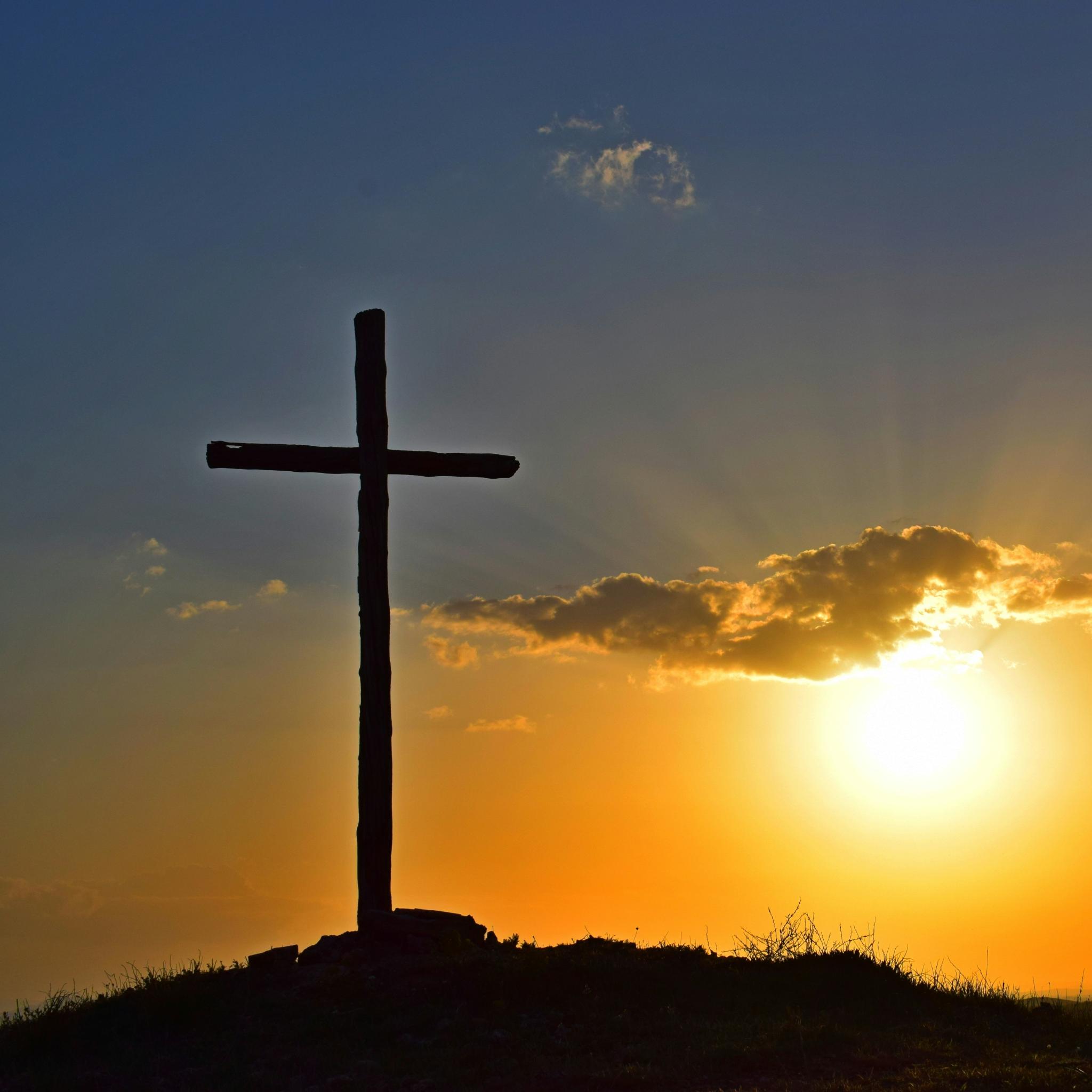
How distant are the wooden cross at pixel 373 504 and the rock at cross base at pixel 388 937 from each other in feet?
0.84

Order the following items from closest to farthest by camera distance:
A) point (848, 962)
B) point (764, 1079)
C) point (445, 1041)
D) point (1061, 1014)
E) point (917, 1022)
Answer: point (764, 1079)
point (445, 1041)
point (917, 1022)
point (1061, 1014)
point (848, 962)

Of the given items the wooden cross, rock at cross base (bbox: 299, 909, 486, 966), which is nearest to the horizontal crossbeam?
the wooden cross

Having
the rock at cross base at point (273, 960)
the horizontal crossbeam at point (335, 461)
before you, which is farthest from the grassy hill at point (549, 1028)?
the horizontal crossbeam at point (335, 461)

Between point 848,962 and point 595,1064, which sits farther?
point 848,962

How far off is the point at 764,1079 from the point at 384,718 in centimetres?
641

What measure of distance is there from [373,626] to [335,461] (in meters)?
2.29

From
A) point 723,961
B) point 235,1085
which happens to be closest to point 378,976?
point 235,1085

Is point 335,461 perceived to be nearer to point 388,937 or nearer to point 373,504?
point 373,504

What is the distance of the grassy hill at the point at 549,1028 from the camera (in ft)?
32.8

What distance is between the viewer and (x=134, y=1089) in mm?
9984

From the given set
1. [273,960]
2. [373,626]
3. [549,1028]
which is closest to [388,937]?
[273,960]

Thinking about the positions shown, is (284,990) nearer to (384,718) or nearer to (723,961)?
(384,718)

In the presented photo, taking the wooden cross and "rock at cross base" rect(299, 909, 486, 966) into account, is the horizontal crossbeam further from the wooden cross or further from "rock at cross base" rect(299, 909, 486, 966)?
"rock at cross base" rect(299, 909, 486, 966)

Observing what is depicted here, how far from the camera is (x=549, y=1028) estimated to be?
37.1 ft
